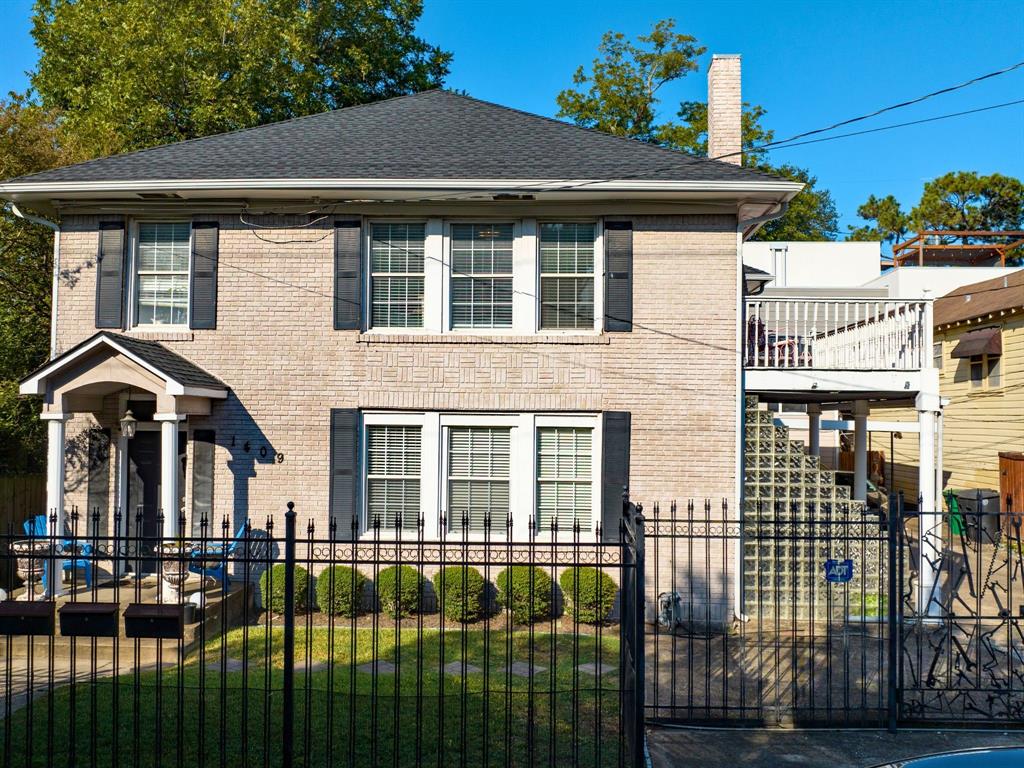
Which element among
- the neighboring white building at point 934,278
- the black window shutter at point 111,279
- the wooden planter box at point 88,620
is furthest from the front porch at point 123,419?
the neighboring white building at point 934,278

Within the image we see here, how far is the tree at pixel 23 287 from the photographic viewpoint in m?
14.4

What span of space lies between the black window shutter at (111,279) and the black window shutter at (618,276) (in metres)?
6.49

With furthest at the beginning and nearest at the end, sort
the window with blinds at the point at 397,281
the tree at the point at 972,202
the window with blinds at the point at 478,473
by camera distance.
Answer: the tree at the point at 972,202, the window with blinds at the point at 397,281, the window with blinds at the point at 478,473

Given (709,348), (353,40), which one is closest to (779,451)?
(709,348)

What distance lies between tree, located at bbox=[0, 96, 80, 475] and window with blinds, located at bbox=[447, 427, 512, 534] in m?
8.48

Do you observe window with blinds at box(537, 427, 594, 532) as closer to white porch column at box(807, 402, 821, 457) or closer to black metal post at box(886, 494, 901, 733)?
black metal post at box(886, 494, 901, 733)

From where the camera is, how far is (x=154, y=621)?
5410 mm

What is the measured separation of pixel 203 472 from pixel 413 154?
5.18 meters

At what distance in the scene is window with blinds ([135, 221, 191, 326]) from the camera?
10.9m

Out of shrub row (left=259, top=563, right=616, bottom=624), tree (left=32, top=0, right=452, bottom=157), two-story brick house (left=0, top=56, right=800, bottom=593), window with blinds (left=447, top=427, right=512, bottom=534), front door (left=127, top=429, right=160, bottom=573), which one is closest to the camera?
shrub row (left=259, top=563, right=616, bottom=624)

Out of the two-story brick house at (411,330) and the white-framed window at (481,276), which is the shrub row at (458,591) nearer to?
the two-story brick house at (411,330)

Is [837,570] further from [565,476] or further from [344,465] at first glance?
[344,465]

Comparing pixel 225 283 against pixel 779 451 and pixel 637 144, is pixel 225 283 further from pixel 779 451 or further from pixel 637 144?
pixel 779 451

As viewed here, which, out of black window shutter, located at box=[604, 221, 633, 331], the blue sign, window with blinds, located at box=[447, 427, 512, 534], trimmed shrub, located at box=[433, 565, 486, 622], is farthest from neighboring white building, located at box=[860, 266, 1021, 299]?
the blue sign
